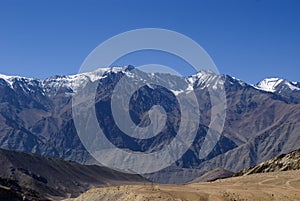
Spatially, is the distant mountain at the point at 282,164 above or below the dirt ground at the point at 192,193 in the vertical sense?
above

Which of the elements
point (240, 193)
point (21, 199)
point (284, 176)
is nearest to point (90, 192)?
point (240, 193)

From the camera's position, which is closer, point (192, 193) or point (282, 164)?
point (192, 193)

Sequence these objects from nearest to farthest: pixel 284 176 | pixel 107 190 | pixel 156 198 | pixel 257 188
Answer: pixel 156 198
pixel 107 190
pixel 257 188
pixel 284 176

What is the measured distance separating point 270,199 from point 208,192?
807 cm

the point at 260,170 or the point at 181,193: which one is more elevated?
the point at 260,170

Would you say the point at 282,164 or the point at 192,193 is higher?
the point at 282,164

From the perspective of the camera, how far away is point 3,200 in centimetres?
12031

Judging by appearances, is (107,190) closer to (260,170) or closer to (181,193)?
(181,193)

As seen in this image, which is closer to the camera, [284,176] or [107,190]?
[107,190]

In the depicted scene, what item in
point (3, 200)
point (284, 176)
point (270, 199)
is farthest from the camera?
point (3, 200)

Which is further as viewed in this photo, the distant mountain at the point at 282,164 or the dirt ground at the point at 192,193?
the distant mountain at the point at 282,164

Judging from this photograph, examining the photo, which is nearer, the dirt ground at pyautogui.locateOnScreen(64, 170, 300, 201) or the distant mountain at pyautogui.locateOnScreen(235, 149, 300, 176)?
the dirt ground at pyautogui.locateOnScreen(64, 170, 300, 201)

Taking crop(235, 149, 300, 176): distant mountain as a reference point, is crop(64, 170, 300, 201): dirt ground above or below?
below

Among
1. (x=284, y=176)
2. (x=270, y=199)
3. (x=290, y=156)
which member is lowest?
(x=270, y=199)
